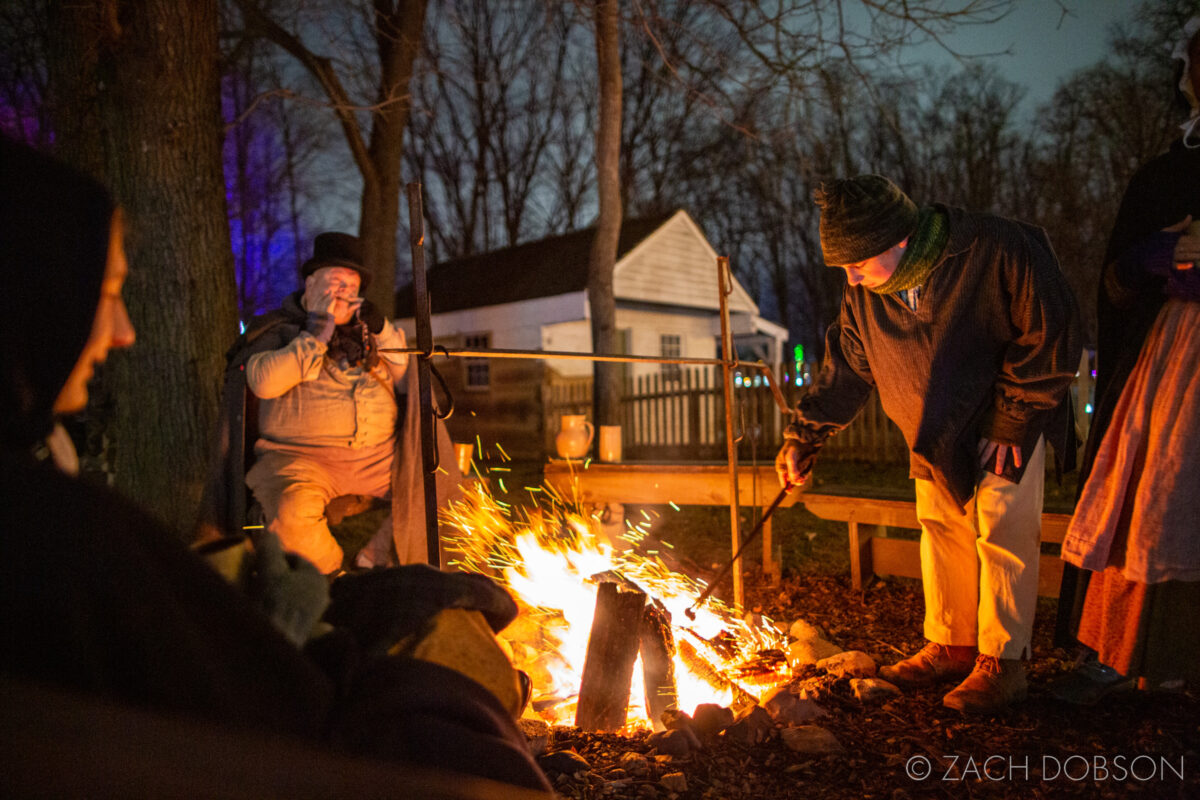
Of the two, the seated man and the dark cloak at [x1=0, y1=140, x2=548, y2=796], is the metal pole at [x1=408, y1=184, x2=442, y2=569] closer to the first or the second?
the seated man

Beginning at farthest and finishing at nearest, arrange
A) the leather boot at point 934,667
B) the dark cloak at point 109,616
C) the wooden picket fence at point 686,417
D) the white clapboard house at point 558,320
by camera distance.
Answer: the white clapboard house at point 558,320 < the wooden picket fence at point 686,417 < the leather boot at point 934,667 < the dark cloak at point 109,616

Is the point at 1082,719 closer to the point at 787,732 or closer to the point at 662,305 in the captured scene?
the point at 787,732

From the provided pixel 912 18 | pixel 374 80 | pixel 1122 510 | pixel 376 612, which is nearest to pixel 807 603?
pixel 1122 510

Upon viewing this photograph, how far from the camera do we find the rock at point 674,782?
223 cm

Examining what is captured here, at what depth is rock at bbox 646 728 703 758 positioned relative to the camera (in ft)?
7.97

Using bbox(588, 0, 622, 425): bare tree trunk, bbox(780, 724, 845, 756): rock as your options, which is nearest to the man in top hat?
bbox(780, 724, 845, 756): rock

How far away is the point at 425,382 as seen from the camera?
2.72 m

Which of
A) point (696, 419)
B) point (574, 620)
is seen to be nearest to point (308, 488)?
point (574, 620)

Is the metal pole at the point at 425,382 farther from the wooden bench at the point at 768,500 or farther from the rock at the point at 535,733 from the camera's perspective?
the wooden bench at the point at 768,500

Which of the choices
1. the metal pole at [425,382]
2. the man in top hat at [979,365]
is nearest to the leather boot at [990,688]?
the man in top hat at [979,365]

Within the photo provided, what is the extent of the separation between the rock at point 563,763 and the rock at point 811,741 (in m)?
0.65

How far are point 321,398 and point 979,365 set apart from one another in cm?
276

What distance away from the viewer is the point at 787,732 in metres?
2.49

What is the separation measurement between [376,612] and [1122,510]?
2.41 meters
